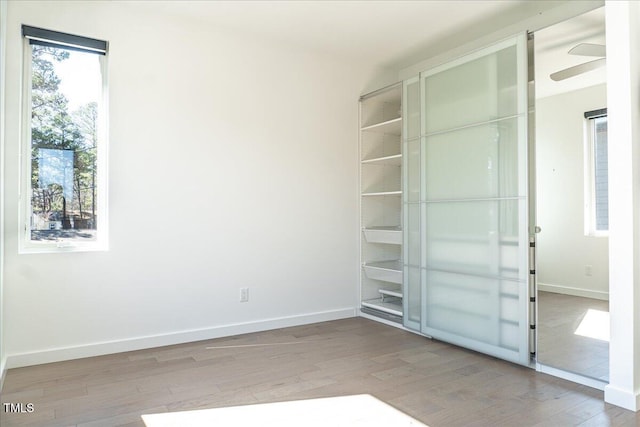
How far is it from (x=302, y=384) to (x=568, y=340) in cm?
170

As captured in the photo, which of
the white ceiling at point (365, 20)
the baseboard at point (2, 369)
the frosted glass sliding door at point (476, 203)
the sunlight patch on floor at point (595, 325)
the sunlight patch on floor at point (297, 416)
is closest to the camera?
the sunlight patch on floor at point (297, 416)

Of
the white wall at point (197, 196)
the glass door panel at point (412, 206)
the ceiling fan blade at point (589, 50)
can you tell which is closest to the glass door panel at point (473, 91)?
the glass door panel at point (412, 206)

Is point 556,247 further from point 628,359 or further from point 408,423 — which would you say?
point 408,423

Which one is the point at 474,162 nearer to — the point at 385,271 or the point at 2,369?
the point at 385,271

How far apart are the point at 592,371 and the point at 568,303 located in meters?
0.41

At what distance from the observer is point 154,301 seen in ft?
10.8

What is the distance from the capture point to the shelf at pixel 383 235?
157 inches

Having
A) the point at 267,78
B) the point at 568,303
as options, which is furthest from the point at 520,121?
the point at 267,78

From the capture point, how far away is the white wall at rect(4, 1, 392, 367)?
2963 millimetres

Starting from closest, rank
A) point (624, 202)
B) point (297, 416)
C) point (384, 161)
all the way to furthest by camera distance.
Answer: point (297, 416) < point (624, 202) < point (384, 161)

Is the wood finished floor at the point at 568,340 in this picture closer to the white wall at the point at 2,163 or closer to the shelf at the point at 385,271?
the shelf at the point at 385,271

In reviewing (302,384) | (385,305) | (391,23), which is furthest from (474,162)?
(302,384)

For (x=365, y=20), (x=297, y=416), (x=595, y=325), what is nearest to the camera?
(x=297, y=416)

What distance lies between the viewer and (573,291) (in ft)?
8.71
